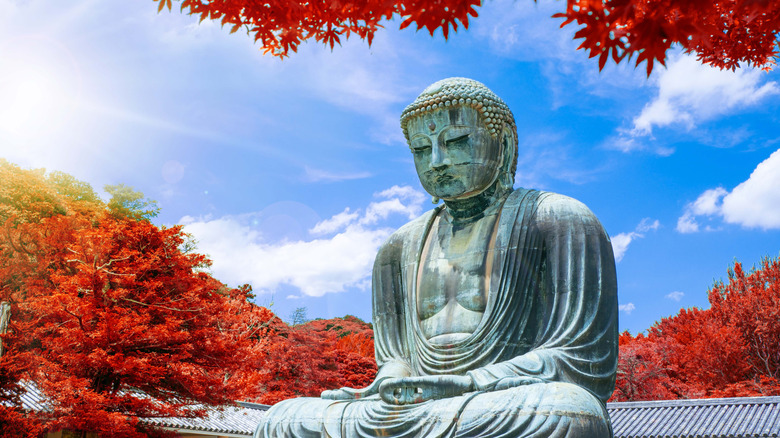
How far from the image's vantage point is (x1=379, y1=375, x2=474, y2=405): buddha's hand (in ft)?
14.8

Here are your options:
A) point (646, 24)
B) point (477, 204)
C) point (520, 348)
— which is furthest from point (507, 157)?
point (646, 24)

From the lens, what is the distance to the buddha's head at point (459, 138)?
560cm

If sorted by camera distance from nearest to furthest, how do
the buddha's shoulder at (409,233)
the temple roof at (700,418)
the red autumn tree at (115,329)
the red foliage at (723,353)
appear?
1. the buddha's shoulder at (409,233)
2. the red autumn tree at (115,329)
3. the temple roof at (700,418)
4. the red foliage at (723,353)

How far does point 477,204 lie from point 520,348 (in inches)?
52.9

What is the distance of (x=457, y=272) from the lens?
545 cm

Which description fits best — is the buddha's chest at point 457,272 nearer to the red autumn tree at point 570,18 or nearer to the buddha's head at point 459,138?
the buddha's head at point 459,138

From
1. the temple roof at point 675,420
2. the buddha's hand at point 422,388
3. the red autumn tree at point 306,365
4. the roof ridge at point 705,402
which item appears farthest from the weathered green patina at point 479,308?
the red autumn tree at point 306,365

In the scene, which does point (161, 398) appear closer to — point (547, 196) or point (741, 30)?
point (547, 196)

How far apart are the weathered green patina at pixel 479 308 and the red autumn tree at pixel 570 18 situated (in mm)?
1463

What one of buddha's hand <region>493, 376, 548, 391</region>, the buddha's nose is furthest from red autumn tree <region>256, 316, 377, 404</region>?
buddha's hand <region>493, 376, 548, 391</region>

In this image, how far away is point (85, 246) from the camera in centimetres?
1570

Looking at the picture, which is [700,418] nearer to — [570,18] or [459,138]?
[459,138]

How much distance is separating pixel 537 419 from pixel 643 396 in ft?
85.7

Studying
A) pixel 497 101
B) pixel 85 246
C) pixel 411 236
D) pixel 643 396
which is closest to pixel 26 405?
pixel 85 246
